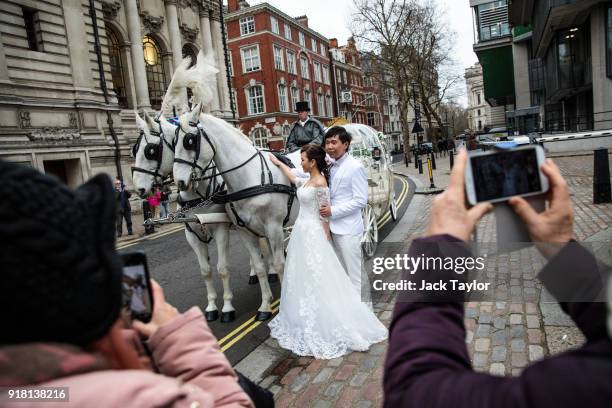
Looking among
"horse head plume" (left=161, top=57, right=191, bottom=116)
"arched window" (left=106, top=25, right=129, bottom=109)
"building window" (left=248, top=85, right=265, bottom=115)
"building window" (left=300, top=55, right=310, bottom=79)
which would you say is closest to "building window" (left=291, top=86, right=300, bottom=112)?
"building window" (left=300, top=55, right=310, bottom=79)

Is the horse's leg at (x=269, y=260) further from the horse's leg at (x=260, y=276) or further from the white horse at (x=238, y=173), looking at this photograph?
the white horse at (x=238, y=173)

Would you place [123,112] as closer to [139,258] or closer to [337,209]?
[337,209]

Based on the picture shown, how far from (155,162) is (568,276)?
4732 mm

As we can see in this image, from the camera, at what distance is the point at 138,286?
120 cm

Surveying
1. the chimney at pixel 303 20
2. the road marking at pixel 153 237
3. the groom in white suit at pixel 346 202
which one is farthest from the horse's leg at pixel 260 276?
the chimney at pixel 303 20

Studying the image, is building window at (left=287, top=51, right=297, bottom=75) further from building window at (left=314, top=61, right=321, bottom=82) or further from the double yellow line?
the double yellow line

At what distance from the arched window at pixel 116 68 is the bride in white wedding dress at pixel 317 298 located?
875 inches

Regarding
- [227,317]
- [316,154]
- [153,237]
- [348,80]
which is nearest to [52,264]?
[316,154]

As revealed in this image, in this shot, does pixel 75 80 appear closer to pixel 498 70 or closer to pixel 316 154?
pixel 316 154

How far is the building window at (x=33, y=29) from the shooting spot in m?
18.0

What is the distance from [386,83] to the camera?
36156mm

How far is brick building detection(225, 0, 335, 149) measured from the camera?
150ft

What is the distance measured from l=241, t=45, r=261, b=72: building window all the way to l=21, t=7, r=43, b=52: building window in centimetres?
2982

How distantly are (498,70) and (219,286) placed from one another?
4842cm
